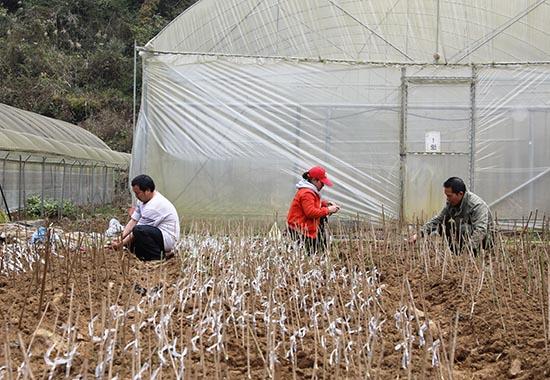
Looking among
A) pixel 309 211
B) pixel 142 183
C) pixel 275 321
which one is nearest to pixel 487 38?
pixel 309 211

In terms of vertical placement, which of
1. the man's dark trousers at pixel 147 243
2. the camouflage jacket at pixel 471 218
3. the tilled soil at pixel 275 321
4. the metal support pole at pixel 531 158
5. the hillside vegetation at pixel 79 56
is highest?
the hillside vegetation at pixel 79 56

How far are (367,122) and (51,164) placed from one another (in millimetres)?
7086

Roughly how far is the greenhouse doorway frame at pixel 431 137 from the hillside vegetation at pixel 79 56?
15271 millimetres

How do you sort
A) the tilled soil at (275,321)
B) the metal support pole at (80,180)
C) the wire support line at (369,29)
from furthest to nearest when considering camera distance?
the metal support pole at (80,180) < the wire support line at (369,29) < the tilled soil at (275,321)

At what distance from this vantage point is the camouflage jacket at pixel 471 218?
5957mm

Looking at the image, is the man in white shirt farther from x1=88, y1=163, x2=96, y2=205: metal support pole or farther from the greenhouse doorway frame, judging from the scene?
x1=88, y1=163, x2=96, y2=205: metal support pole

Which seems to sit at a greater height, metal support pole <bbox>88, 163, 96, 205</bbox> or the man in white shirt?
metal support pole <bbox>88, 163, 96, 205</bbox>

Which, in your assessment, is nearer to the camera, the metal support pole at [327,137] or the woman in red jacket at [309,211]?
the woman in red jacket at [309,211]

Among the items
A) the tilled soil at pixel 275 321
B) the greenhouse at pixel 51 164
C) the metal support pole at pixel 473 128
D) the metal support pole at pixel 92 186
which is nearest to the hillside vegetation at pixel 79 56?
the greenhouse at pixel 51 164

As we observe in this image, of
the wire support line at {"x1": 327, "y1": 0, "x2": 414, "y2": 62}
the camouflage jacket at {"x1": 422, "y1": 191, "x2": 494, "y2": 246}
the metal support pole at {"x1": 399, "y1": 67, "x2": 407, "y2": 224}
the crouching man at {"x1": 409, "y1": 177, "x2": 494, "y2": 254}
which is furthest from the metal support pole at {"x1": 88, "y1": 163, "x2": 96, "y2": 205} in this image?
the crouching man at {"x1": 409, "y1": 177, "x2": 494, "y2": 254}

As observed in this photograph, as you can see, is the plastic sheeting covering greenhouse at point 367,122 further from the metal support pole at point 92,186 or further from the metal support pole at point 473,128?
the metal support pole at point 92,186

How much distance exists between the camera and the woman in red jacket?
6.54 m

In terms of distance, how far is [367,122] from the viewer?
958cm

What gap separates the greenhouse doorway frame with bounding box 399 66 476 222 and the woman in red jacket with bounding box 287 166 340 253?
120 inches
